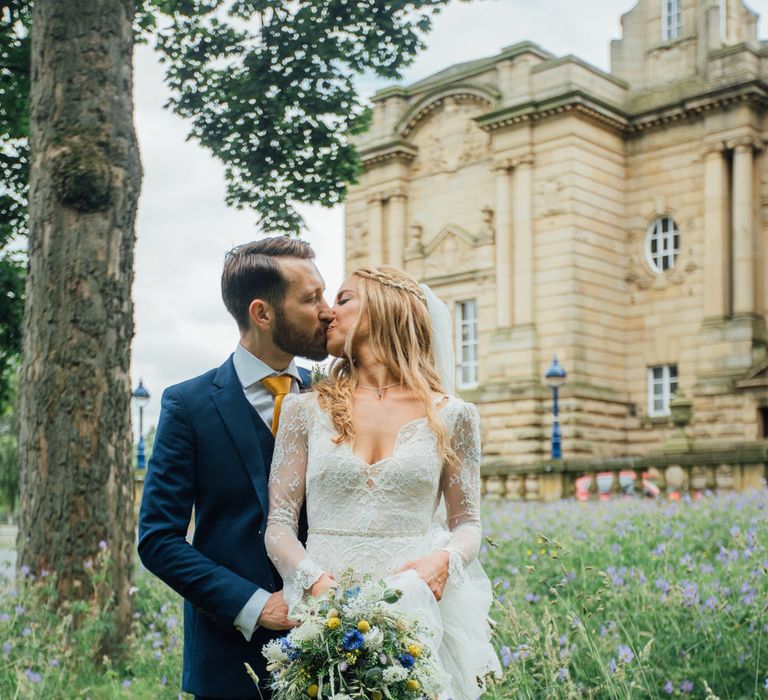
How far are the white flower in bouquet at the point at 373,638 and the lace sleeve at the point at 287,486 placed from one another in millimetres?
486

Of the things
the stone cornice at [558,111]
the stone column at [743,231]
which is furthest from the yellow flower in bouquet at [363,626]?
the stone cornice at [558,111]

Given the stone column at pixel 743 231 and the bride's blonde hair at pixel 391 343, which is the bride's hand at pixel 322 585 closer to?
the bride's blonde hair at pixel 391 343

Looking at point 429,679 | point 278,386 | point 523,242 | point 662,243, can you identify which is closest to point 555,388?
point 523,242

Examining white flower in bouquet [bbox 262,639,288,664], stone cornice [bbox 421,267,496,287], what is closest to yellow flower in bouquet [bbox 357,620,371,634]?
white flower in bouquet [bbox 262,639,288,664]

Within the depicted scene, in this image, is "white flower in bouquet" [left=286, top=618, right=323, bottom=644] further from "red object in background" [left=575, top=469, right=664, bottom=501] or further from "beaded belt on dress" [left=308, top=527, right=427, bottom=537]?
"red object in background" [left=575, top=469, right=664, bottom=501]

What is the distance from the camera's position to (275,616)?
3391 mm

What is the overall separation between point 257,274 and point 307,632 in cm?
128

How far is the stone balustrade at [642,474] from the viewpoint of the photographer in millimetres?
18078

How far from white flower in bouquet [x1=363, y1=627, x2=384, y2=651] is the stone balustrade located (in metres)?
14.4

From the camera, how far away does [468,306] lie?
33.0m

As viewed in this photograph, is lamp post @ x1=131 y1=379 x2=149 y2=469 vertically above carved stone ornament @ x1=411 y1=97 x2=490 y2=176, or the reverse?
carved stone ornament @ x1=411 y1=97 x2=490 y2=176

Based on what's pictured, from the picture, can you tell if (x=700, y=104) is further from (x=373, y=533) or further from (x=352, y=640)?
(x=352, y=640)

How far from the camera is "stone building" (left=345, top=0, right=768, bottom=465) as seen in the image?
28.6m

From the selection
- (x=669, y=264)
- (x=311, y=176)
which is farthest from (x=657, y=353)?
→ (x=311, y=176)
